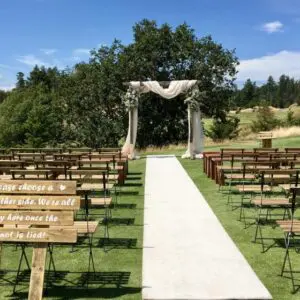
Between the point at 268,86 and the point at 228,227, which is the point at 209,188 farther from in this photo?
the point at 268,86

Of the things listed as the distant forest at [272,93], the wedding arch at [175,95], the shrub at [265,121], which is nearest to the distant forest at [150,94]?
the shrub at [265,121]

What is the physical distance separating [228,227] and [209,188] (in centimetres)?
426

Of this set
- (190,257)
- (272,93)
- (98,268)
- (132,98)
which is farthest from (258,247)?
(272,93)

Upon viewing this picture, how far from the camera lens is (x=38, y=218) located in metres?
5.17

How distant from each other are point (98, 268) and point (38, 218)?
1459mm

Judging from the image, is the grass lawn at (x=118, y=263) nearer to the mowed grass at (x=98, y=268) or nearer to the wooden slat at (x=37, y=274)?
the mowed grass at (x=98, y=268)

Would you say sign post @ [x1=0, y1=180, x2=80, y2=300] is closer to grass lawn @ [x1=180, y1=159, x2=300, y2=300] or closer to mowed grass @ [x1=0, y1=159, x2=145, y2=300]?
mowed grass @ [x1=0, y1=159, x2=145, y2=300]

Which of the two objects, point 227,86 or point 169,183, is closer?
point 169,183

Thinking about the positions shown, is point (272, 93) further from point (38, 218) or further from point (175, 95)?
point (38, 218)

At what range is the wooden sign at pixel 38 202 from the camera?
531 centimetres

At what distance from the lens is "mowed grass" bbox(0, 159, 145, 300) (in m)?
5.42

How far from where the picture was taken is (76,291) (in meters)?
5.47

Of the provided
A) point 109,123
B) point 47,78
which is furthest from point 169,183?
point 47,78

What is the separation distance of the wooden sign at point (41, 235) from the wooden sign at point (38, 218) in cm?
15
